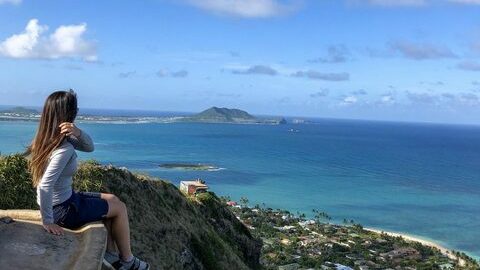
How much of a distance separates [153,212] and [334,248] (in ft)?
178

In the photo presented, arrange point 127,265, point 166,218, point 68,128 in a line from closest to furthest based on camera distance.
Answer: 1. point 68,128
2. point 127,265
3. point 166,218

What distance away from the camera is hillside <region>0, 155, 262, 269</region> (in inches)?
420

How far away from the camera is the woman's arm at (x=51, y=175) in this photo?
6207mm

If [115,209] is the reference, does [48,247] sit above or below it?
below

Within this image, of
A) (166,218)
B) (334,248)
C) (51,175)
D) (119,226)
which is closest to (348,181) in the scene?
(334,248)

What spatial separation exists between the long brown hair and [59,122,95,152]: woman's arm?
0.24 ft

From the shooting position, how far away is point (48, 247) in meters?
6.32

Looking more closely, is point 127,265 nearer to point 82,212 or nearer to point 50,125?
point 82,212

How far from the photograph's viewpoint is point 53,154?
6258mm

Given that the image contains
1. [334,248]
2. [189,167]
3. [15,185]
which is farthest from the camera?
[189,167]

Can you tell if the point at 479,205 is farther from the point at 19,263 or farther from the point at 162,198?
the point at 19,263

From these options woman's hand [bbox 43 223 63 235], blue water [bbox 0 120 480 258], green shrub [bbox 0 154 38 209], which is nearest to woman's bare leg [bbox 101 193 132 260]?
woman's hand [bbox 43 223 63 235]

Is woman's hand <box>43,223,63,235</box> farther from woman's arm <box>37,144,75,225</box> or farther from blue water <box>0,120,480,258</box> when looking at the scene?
blue water <box>0,120,480,258</box>

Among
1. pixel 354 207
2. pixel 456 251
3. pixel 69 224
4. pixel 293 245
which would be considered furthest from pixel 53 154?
pixel 354 207
